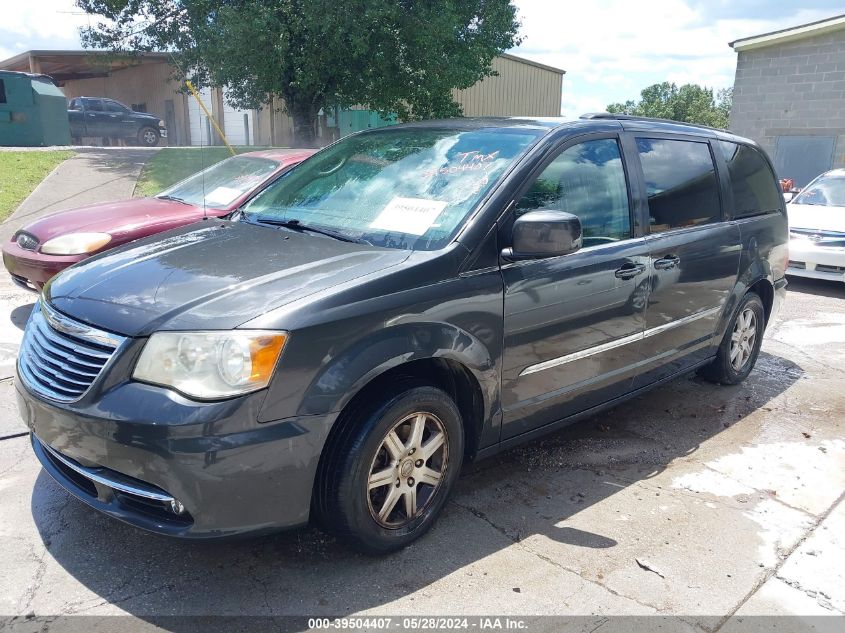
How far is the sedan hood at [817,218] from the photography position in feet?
30.0

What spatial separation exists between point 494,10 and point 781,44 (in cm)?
683

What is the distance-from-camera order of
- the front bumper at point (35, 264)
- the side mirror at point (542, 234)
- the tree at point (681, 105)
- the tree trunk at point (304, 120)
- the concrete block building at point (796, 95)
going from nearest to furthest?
the side mirror at point (542, 234)
the front bumper at point (35, 264)
the tree trunk at point (304, 120)
the concrete block building at point (796, 95)
the tree at point (681, 105)

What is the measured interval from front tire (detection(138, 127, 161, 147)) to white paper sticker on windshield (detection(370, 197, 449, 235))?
74.2ft

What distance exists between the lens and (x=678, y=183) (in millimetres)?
4328

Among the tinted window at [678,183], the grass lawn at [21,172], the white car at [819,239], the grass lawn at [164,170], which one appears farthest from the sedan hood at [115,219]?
the white car at [819,239]

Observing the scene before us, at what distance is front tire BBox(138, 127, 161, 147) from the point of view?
926 inches

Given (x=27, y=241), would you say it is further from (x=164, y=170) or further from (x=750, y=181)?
(x=164, y=170)

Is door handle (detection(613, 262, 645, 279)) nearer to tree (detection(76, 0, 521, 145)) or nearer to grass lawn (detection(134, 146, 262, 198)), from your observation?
grass lawn (detection(134, 146, 262, 198))

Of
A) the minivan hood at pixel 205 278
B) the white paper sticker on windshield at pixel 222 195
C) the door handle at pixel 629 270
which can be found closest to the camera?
the minivan hood at pixel 205 278

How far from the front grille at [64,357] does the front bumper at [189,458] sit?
76 mm

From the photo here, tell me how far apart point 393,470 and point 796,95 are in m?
17.6

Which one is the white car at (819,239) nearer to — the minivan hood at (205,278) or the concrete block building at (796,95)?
the minivan hood at (205,278)

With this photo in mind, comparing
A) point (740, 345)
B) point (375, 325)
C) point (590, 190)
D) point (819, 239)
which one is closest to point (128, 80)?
point (819, 239)

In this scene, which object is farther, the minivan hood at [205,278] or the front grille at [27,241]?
the front grille at [27,241]
